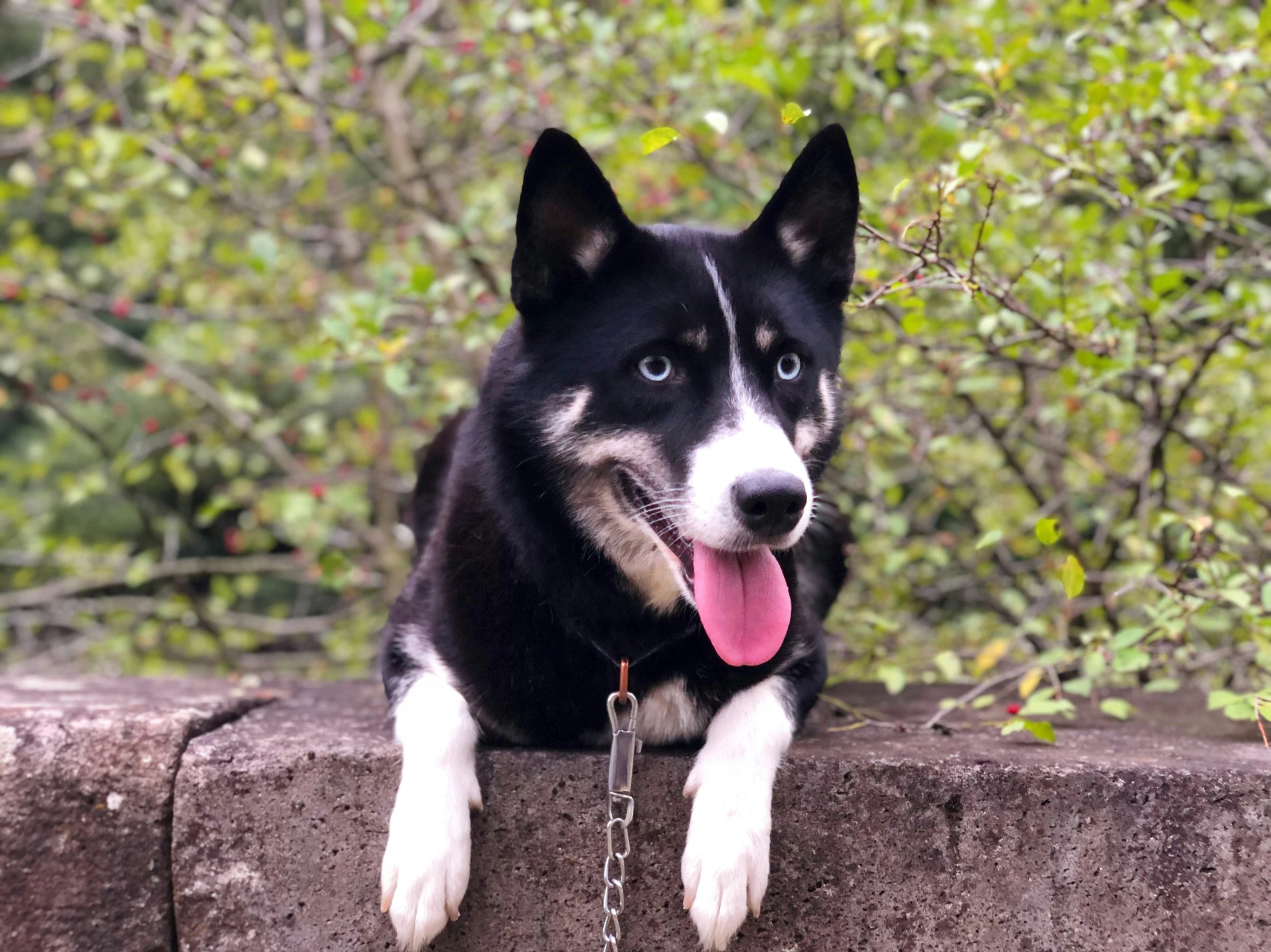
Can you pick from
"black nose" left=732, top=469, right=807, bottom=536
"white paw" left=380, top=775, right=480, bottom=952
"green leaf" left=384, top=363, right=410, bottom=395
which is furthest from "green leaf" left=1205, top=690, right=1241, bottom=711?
"green leaf" left=384, top=363, right=410, bottom=395

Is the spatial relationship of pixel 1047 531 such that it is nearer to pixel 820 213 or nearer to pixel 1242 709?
pixel 1242 709

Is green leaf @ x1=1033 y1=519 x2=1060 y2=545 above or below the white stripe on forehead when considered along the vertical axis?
below

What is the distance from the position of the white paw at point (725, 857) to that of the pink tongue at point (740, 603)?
0.22 meters

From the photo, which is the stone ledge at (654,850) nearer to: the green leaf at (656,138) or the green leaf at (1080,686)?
the green leaf at (1080,686)

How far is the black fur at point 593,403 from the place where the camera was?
5.99ft

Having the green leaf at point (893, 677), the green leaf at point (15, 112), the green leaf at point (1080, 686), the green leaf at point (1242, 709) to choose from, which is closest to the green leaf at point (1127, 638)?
the green leaf at point (1080, 686)

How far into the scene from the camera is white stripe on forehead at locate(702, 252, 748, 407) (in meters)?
1.79

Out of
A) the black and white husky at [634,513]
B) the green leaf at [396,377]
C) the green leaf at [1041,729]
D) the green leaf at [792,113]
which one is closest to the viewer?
the black and white husky at [634,513]

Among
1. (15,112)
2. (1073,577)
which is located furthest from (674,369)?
(15,112)

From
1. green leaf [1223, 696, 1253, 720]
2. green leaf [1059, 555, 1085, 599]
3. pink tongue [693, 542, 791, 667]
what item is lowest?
green leaf [1223, 696, 1253, 720]

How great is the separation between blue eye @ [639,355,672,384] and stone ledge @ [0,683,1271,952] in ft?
2.36

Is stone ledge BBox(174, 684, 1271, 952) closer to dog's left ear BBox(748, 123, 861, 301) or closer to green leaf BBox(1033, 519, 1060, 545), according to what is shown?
green leaf BBox(1033, 519, 1060, 545)

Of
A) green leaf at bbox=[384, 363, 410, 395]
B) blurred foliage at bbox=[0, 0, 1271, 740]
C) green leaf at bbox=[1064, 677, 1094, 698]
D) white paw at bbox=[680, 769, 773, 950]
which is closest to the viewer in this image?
white paw at bbox=[680, 769, 773, 950]

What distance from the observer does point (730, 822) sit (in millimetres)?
A: 1601
